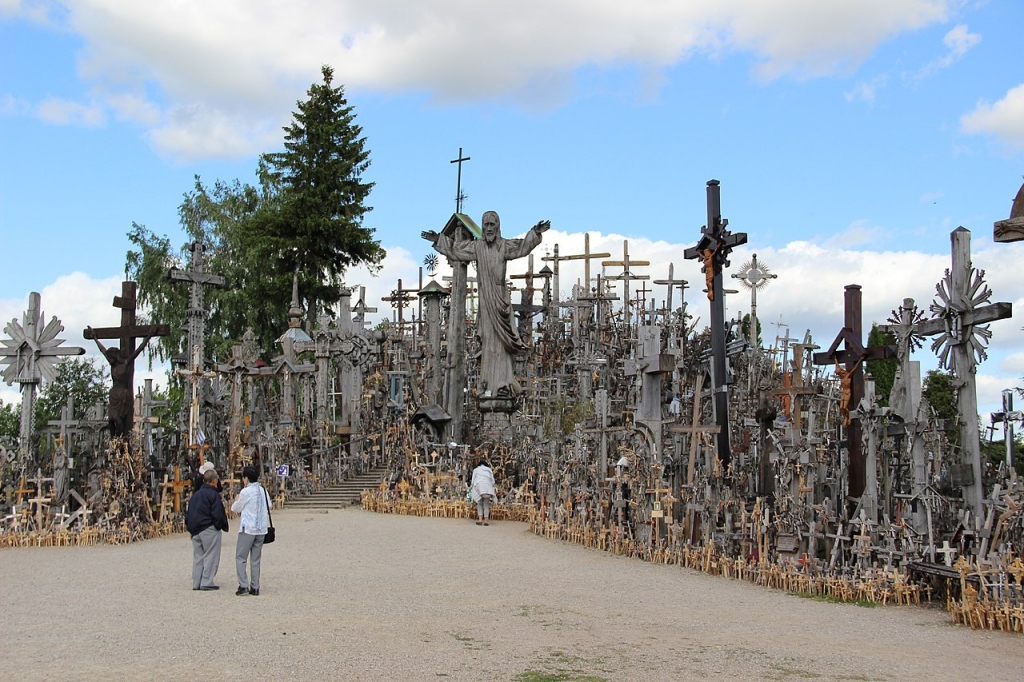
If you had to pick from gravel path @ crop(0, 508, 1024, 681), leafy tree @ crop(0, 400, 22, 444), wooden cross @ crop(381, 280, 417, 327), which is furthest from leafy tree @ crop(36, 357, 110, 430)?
gravel path @ crop(0, 508, 1024, 681)

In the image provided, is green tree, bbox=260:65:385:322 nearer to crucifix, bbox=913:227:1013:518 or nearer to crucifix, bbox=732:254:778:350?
crucifix, bbox=732:254:778:350

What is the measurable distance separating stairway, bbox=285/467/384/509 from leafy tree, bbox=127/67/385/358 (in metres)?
12.6

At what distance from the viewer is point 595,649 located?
7.86m

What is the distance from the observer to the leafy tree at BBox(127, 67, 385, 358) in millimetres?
34344

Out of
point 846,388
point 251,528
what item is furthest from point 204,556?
point 846,388

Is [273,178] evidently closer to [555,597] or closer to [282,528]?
[282,528]

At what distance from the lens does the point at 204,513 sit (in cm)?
1030

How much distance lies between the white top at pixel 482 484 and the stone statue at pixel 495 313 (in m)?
5.58

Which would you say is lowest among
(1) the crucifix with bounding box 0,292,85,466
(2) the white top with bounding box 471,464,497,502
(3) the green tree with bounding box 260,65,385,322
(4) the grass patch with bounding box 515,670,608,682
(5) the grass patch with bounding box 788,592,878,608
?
(5) the grass patch with bounding box 788,592,878,608

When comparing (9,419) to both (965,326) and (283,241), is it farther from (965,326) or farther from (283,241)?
(965,326)

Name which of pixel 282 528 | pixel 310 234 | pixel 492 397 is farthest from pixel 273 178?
pixel 282 528

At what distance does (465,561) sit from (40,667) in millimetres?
6510

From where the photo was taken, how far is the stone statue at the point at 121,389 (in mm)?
15617

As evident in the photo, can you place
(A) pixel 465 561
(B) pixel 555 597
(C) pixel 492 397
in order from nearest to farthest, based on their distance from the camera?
1. (B) pixel 555 597
2. (A) pixel 465 561
3. (C) pixel 492 397
